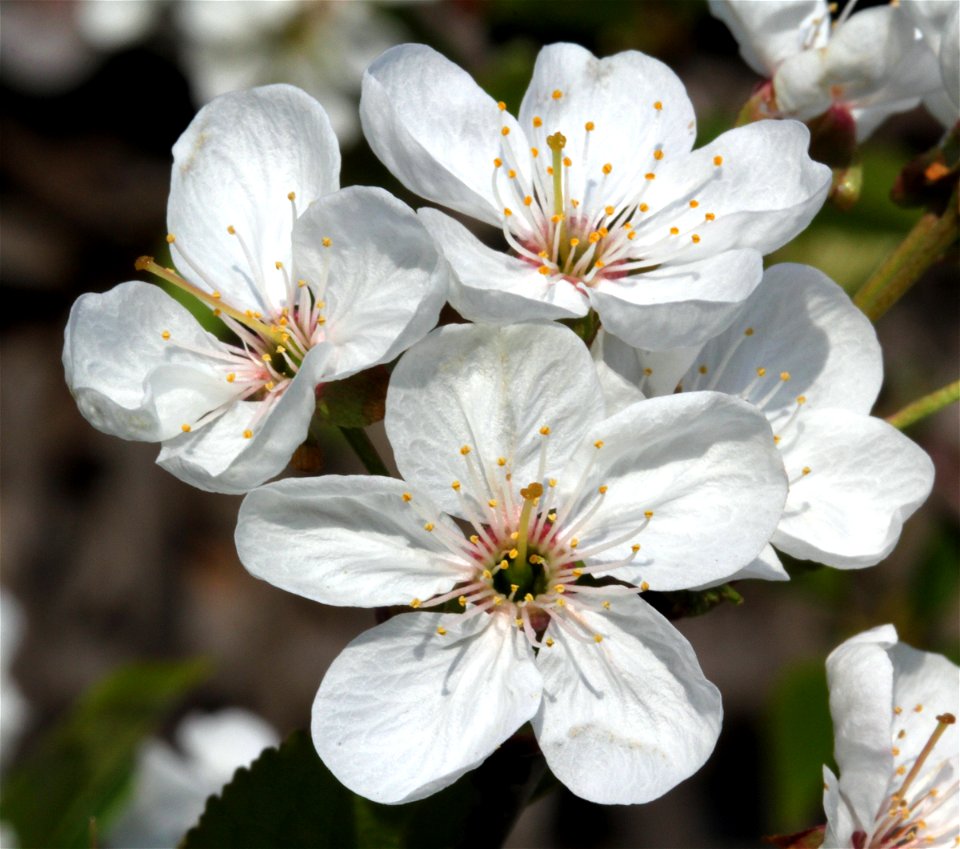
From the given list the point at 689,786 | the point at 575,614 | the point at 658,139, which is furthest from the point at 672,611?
the point at 689,786

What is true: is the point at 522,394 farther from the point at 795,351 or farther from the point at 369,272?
the point at 795,351

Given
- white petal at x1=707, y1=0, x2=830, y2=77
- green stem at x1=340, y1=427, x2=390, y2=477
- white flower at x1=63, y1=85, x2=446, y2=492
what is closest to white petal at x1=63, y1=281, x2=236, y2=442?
white flower at x1=63, y1=85, x2=446, y2=492

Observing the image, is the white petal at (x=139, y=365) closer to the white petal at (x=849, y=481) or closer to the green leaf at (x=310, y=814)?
the green leaf at (x=310, y=814)

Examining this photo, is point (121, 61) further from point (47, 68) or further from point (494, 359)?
point (494, 359)

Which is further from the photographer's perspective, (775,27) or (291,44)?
(291,44)

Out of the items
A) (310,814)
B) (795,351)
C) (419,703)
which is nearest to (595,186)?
(795,351)

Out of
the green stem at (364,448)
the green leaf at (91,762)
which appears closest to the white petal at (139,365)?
the green stem at (364,448)

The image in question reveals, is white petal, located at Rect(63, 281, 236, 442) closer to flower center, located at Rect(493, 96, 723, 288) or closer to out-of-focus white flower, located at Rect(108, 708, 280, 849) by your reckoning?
flower center, located at Rect(493, 96, 723, 288)
